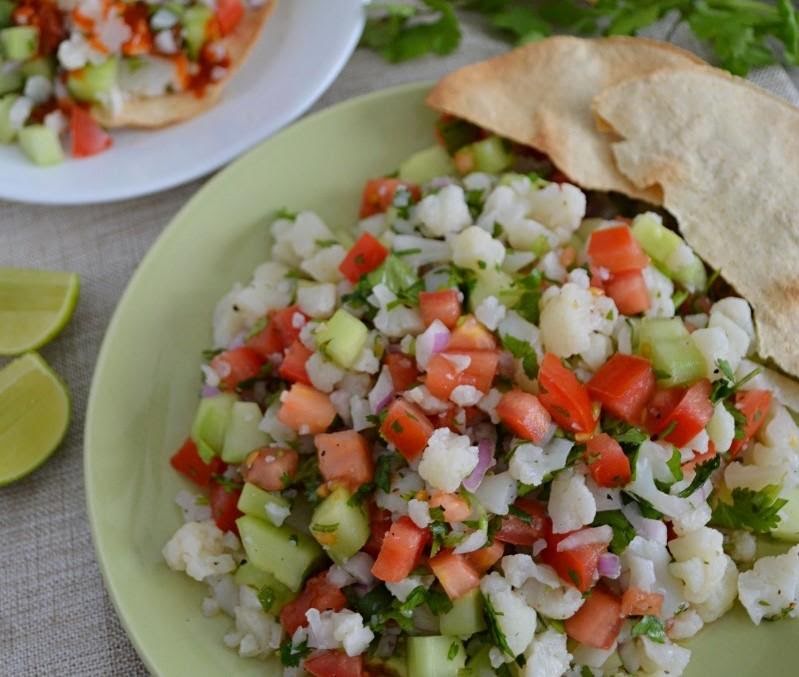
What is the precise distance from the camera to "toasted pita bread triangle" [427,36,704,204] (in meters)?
2.66

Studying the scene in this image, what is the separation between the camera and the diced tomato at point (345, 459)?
7.18 feet

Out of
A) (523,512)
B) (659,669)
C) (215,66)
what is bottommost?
(659,669)

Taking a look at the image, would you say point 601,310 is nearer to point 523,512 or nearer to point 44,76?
point 523,512

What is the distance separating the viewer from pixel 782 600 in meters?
2.05

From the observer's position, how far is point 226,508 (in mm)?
2326

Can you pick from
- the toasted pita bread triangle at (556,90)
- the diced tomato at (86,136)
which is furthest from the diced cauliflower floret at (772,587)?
the diced tomato at (86,136)

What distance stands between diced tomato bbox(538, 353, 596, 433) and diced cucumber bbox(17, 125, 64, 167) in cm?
180

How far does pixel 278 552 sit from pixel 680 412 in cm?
95

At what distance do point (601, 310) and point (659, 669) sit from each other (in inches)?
31.8

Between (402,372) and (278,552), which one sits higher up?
(402,372)

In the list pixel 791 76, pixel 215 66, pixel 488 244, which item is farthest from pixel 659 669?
pixel 215 66

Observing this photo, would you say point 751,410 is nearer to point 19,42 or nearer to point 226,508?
point 226,508

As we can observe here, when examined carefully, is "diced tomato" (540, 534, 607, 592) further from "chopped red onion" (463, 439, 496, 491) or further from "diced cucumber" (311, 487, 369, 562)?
"diced cucumber" (311, 487, 369, 562)

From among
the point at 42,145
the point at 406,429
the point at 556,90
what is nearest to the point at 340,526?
the point at 406,429
